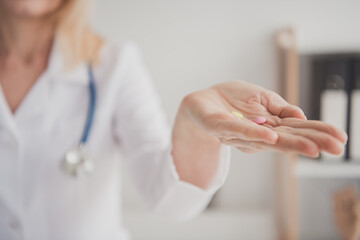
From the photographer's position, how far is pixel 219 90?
0.41m

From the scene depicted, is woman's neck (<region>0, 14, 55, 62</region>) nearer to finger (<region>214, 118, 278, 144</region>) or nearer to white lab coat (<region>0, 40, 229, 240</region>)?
white lab coat (<region>0, 40, 229, 240</region>)

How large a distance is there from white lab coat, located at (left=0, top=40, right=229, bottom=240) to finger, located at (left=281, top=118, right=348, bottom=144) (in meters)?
0.25

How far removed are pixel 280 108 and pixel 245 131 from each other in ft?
0.27

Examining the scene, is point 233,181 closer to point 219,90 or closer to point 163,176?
point 163,176

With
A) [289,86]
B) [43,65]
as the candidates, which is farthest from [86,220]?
[289,86]

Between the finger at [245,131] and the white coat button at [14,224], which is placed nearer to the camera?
the finger at [245,131]

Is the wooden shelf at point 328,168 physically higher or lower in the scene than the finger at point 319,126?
lower

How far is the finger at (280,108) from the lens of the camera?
0.33 metres

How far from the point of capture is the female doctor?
54 centimetres

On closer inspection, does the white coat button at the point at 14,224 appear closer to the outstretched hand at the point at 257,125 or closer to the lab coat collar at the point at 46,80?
the lab coat collar at the point at 46,80

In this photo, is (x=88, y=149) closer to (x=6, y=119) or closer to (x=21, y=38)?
(x=6, y=119)

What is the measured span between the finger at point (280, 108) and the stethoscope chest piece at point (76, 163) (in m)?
0.40

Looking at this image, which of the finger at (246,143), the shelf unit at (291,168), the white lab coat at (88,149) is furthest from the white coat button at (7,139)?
the shelf unit at (291,168)

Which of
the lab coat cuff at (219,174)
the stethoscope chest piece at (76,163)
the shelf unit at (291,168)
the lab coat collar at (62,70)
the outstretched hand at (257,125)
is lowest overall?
the shelf unit at (291,168)
